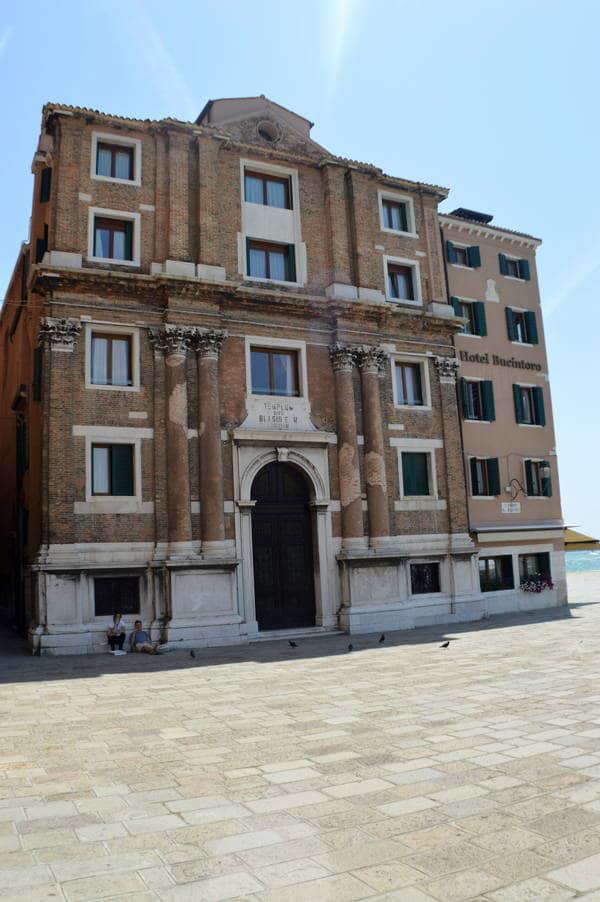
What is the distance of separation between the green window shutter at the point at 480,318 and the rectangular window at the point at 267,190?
8.59 metres

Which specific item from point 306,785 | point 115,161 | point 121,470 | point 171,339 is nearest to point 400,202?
point 115,161

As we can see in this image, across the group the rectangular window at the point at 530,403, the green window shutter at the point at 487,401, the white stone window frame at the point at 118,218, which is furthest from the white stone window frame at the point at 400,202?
the white stone window frame at the point at 118,218

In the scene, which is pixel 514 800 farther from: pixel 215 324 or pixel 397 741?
pixel 215 324

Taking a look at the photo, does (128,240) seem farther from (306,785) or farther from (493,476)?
(306,785)

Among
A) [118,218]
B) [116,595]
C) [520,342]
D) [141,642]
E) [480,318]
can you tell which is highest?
[118,218]

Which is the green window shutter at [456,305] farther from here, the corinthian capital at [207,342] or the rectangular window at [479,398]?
the corinthian capital at [207,342]

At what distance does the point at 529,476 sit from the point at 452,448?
4927 millimetres

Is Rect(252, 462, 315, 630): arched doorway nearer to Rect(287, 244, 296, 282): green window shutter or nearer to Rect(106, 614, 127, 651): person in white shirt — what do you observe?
Rect(106, 614, 127, 651): person in white shirt

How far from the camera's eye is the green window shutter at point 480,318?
91.5ft

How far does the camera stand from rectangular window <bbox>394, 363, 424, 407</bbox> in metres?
25.0

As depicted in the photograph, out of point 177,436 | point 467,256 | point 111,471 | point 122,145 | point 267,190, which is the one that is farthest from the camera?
point 467,256

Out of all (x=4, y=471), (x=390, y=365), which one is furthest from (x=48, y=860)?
(x=4, y=471)

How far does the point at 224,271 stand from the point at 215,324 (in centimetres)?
186

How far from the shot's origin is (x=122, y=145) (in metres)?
22.0
